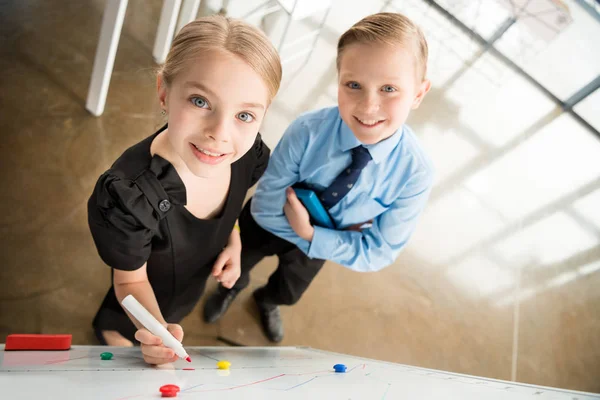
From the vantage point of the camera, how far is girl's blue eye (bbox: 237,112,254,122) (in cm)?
79

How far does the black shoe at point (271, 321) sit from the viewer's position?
173cm

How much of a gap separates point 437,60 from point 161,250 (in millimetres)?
2744

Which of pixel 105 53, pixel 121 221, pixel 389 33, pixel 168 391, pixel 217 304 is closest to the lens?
pixel 168 391

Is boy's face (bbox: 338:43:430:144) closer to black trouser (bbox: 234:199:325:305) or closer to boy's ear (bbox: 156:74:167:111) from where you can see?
boy's ear (bbox: 156:74:167:111)

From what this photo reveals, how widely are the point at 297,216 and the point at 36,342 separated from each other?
24.6 inches

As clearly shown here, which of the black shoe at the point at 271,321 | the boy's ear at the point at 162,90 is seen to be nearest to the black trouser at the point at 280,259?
the black shoe at the point at 271,321

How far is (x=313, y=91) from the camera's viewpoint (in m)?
2.62

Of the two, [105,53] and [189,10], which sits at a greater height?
[189,10]

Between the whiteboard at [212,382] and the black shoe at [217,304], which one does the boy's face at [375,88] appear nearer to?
the whiteboard at [212,382]

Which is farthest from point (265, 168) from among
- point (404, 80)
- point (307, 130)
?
point (404, 80)

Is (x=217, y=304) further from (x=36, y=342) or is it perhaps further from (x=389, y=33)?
(x=389, y=33)

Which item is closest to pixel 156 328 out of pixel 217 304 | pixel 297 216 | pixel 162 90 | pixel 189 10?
pixel 162 90

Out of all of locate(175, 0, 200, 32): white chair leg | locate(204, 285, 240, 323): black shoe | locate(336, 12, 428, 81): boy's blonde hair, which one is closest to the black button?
locate(336, 12, 428, 81): boy's blonde hair

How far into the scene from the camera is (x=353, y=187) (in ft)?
3.81
